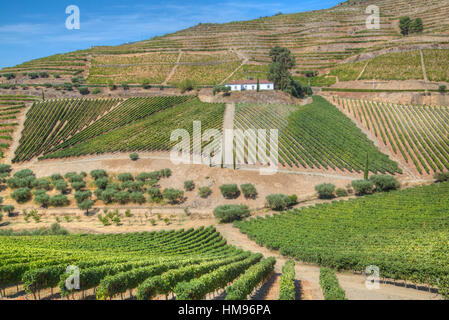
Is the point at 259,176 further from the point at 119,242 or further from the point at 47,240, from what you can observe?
the point at 47,240

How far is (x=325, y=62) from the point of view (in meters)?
119

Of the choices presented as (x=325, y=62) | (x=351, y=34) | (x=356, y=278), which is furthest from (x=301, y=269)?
(x=351, y=34)

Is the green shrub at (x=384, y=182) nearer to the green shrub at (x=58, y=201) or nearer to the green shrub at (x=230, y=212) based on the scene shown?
the green shrub at (x=230, y=212)

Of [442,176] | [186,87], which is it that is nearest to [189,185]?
[442,176]

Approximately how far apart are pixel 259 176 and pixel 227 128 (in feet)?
55.8

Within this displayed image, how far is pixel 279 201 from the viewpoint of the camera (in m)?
47.4

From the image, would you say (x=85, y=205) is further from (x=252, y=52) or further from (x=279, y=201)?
(x=252, y=52)

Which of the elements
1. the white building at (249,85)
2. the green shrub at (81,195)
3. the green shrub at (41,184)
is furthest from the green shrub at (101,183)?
the white building at (249,85)

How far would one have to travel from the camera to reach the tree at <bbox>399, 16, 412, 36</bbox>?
4792 inches

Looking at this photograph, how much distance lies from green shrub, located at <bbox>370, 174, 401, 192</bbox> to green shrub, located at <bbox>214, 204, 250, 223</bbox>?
21378 mm

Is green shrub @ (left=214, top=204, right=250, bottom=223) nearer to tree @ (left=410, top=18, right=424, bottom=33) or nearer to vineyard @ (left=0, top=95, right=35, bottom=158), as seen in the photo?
vineyard @ (left=0, top=95, right=35, bottom=158)

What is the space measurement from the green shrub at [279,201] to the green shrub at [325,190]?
4.18m

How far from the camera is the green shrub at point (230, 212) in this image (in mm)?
44906

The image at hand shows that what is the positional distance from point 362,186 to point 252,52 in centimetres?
9162
